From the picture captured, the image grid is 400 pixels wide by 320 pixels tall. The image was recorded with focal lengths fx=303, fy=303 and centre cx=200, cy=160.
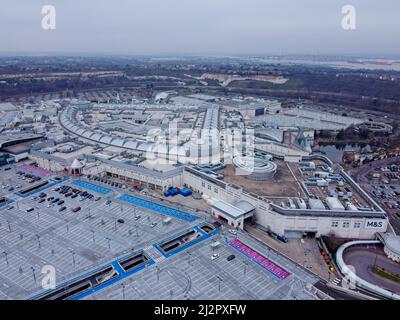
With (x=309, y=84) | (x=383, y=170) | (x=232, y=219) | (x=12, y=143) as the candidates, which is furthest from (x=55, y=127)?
(x=309, y=84)

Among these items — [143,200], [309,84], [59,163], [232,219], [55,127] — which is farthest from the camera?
[309,84]

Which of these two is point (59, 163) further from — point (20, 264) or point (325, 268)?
point (325, 268)

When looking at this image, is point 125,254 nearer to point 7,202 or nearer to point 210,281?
point 210,281

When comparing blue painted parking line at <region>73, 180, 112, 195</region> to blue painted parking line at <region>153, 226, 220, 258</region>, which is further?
blue painted parking line at <region>73, 180, 112, 195</region>

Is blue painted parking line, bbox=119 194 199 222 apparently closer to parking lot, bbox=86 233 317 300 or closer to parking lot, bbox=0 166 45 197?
parking lot, bbox=86 233 317 300

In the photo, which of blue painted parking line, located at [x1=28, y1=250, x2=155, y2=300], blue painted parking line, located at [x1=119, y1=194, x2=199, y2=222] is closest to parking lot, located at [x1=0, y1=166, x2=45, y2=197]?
blue painted parking line, located at [x1=119, y1=194, x2=199, y2=222]

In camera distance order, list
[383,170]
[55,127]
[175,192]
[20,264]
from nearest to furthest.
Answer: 1. [20,264]
2. [175,192]
3. [383,170]
4. [55,127]

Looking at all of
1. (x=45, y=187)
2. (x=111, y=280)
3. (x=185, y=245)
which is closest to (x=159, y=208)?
(x=185, y=245)
